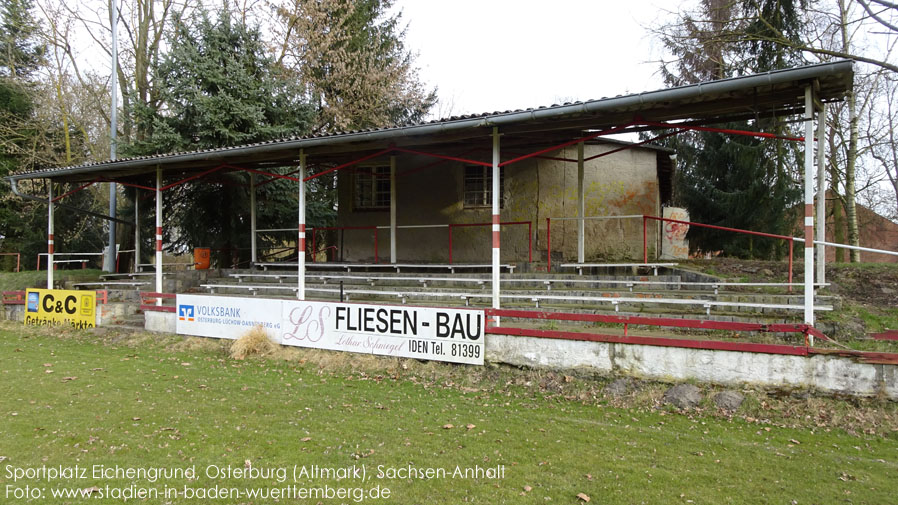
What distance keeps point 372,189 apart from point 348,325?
6871 millimetres

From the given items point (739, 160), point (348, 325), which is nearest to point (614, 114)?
point (348, 325)

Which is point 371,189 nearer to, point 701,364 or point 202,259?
point 202,259

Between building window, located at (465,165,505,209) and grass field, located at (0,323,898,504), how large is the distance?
A: 6.39 metres

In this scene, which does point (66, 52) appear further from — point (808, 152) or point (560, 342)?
point (808, 152)

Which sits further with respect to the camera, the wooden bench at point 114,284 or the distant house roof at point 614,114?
the wooden bench at point 114,284

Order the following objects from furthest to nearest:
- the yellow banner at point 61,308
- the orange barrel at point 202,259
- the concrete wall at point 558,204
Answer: the orange barrel at point 202,259 < the concrete wall at point 558,204 < the yellow banner at point 61,308

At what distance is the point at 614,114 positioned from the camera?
7.80m

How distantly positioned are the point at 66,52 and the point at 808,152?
26.4 metres

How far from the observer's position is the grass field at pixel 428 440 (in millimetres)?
4223

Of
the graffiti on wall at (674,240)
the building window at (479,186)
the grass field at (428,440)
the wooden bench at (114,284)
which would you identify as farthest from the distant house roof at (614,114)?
the graffiti on wall at (674,240)

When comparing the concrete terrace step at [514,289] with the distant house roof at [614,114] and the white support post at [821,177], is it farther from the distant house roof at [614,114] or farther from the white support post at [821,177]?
the distant house roof at [614,114]

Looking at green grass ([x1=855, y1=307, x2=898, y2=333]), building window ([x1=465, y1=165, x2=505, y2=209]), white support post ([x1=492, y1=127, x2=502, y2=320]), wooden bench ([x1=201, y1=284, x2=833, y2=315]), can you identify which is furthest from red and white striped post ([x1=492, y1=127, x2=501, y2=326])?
green grass ([x1=855, y1=307, x2=898, y2=333])

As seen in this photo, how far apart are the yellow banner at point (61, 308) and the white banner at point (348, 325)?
2962 millimetres

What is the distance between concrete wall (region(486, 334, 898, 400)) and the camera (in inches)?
222
